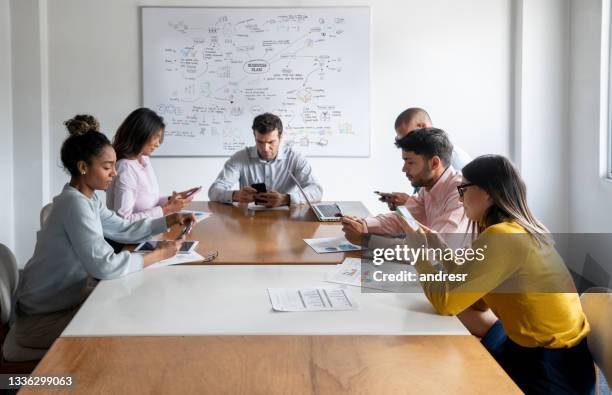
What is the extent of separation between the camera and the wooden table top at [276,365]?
4.75ft

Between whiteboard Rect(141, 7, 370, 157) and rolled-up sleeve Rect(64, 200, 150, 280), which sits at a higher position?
whiteboard Rect(141, 7, 370, 157)

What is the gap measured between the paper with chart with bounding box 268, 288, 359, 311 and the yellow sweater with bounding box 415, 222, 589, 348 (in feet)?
0.82

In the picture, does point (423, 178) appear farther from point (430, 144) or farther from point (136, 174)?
point (136, 174)

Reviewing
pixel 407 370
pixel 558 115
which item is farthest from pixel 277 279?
pixel 558 115

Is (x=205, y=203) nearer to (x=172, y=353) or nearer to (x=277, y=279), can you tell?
(x=277, y=279)

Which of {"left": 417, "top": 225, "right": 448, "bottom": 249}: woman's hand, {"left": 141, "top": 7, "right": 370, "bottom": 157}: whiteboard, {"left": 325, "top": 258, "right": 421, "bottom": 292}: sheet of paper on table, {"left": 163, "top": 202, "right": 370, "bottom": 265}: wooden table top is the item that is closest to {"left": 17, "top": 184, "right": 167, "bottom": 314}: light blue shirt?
{"left": 163, "top": 202, "right": 370, "bottom": 265}: wooden table top

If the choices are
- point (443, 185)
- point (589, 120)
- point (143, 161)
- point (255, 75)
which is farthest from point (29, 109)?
point (589, 120)

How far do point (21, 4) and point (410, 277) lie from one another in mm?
4300

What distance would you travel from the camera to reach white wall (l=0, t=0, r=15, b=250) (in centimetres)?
518

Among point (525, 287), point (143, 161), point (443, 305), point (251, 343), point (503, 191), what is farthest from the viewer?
point (143, 161)

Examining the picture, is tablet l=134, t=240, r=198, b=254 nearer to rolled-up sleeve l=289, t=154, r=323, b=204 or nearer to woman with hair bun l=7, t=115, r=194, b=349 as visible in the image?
woman with hair bun l=7, t=115, r=194, b=349

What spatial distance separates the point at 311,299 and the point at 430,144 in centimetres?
124

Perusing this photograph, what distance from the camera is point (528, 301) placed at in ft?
6.57

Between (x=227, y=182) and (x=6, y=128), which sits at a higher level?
(x=6, y=128)
